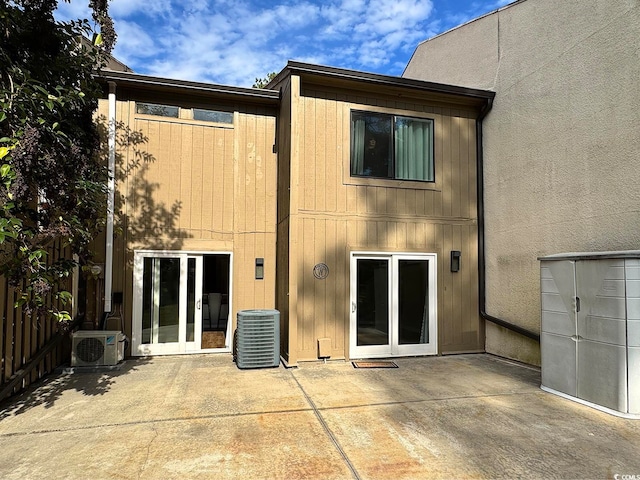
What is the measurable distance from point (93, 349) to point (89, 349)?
0.05 meters

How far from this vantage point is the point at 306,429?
3373 mm

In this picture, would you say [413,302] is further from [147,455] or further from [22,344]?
[22,344]

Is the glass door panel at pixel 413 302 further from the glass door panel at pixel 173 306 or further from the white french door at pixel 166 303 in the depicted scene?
the white french door at pixel 166 303

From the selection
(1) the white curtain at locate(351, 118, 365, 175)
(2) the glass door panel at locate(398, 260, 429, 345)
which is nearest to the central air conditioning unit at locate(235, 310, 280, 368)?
(2) the glass door panel at locate(398, 260, 429, 345)

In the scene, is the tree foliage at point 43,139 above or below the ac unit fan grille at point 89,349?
above

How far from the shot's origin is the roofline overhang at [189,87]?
591cm

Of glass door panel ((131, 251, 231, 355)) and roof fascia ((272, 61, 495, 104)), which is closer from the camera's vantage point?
roof fascia ((272, 61, 495, 104))

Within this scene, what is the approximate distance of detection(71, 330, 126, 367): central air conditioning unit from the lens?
5.21m

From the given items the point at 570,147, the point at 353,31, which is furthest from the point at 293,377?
the point at 353,31

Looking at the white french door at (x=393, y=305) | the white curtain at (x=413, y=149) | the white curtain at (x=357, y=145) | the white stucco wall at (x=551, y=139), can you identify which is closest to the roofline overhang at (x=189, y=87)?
the white curtain at (x=357, y=145)

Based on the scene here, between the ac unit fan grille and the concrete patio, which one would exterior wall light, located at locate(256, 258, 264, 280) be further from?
the ac unit fan grille

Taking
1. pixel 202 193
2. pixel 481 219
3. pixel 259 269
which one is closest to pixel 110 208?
pixel 202 193

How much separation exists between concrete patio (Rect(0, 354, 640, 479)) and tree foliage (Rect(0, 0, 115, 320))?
1.16m

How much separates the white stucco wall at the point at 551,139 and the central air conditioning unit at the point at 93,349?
6.00 meters
